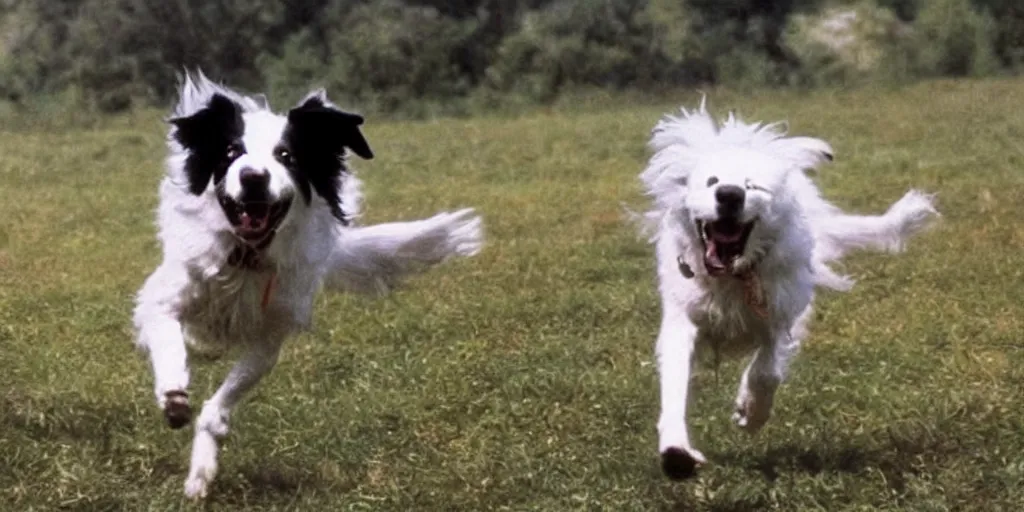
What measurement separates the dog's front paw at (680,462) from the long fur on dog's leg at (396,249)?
1936mm

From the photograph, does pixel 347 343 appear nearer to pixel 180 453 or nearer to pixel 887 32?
pixel 180 453

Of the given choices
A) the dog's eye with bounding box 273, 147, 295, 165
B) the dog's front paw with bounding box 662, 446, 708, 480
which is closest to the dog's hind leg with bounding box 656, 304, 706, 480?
the dog's front paw with bounding box 662, 446, 708, 480

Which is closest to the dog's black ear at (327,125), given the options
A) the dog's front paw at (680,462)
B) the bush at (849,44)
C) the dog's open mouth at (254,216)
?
the dog's open mouth at (254,216)

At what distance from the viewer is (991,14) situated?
97.3 feet

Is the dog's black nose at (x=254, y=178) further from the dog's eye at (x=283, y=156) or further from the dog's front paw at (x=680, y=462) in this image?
the dog's front paw at (x=680, y=462)

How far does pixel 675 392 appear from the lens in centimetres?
515

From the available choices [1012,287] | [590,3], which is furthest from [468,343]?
[590,3]

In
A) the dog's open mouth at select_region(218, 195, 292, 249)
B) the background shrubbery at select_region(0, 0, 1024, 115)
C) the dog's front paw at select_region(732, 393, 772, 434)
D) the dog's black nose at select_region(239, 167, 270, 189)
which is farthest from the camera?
the background shrubbery at select_region(0, 0, 1024, 115)

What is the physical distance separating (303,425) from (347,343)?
1635 mm

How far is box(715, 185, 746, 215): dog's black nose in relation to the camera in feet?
16.4

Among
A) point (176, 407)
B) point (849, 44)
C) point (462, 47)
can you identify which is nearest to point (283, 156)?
point (176, 407)

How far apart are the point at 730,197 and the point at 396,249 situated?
2.02 m

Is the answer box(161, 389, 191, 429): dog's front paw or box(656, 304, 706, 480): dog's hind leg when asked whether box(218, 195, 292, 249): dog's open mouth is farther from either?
box(656, 304, 706, 480): dog's hind leg

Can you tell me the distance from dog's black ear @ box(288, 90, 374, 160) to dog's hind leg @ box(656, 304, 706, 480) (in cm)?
117
